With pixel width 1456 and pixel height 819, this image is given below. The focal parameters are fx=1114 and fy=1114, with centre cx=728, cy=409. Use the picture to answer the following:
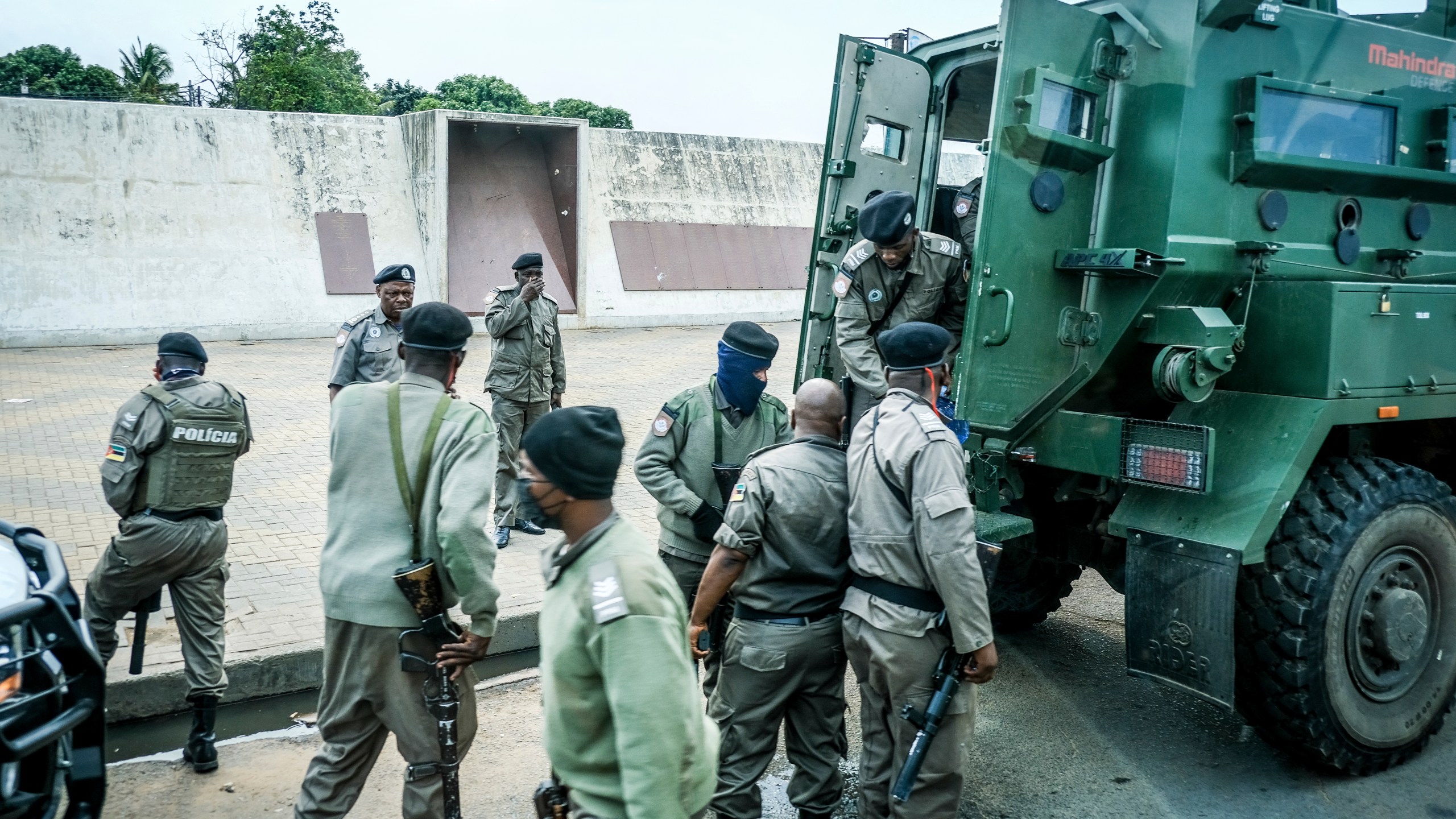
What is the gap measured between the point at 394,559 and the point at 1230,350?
294cm

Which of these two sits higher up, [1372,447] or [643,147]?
[643,147]

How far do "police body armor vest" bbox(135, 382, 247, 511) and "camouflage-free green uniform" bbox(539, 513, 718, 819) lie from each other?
2561 millimetres

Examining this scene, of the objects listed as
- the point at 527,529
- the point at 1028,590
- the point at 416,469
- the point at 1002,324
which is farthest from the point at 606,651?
the point at 527,529

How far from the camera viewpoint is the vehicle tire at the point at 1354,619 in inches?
151

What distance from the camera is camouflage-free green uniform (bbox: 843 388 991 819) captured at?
3.08 meters

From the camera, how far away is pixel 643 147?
1812 centimetres

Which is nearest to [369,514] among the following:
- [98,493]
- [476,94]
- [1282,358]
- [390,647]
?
[390,647]

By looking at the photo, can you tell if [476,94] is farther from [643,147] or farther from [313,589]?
[313,589]

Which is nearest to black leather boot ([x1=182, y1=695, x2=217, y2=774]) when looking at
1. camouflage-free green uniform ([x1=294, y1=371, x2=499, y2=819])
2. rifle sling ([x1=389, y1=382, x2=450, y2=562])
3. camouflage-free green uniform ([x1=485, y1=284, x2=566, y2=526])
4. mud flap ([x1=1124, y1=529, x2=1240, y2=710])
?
camouflage-free green uniform ([x1=294, y1=371, x2=499, y2=819])

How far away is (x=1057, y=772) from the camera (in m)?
4.23

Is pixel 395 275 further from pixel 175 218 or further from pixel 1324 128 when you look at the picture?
pixel 175 218

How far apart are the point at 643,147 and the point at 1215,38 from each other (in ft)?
48.2

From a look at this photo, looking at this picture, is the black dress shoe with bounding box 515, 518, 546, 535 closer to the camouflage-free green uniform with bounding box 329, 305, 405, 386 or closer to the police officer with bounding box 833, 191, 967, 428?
the camouflage-free green uniform with bounding box 329, 305, 405, 386

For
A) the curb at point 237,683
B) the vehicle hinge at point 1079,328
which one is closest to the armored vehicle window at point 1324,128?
the vehicle hinge at point 1079,328
